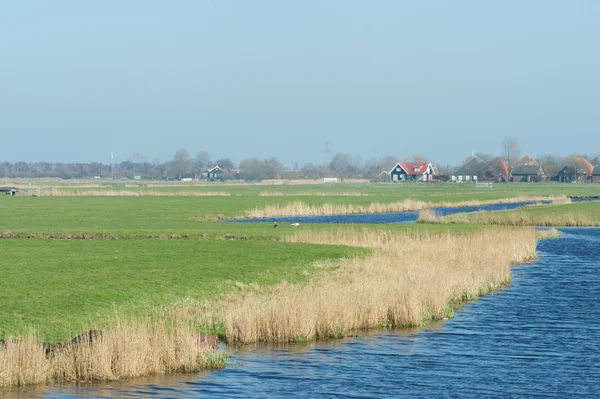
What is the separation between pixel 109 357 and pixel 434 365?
803cm

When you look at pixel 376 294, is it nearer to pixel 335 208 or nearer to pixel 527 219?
pixel 527 219

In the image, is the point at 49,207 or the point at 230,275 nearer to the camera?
the point at 230,275

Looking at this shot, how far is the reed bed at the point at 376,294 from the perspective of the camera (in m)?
24.0

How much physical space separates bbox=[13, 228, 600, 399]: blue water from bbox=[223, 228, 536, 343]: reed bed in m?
0.67

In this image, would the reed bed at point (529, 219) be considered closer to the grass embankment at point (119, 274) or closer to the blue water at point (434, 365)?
the grass embankment at point (119, 274)

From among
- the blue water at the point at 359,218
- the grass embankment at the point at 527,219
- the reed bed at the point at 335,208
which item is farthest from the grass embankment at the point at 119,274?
the reed bed at the point at 335,208

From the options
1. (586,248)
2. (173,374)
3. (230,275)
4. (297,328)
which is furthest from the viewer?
(586,248)

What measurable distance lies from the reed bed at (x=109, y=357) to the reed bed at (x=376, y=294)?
3.20 metres

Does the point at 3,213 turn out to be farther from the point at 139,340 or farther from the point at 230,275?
the point at 139,340

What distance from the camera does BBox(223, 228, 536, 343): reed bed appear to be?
2398 cm

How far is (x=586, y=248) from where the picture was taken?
178ft

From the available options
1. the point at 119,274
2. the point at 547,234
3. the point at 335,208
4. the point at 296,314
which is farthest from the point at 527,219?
the point at 296,314

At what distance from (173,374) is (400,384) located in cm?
530

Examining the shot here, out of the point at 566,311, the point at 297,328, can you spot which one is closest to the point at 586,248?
the point at 566,311
